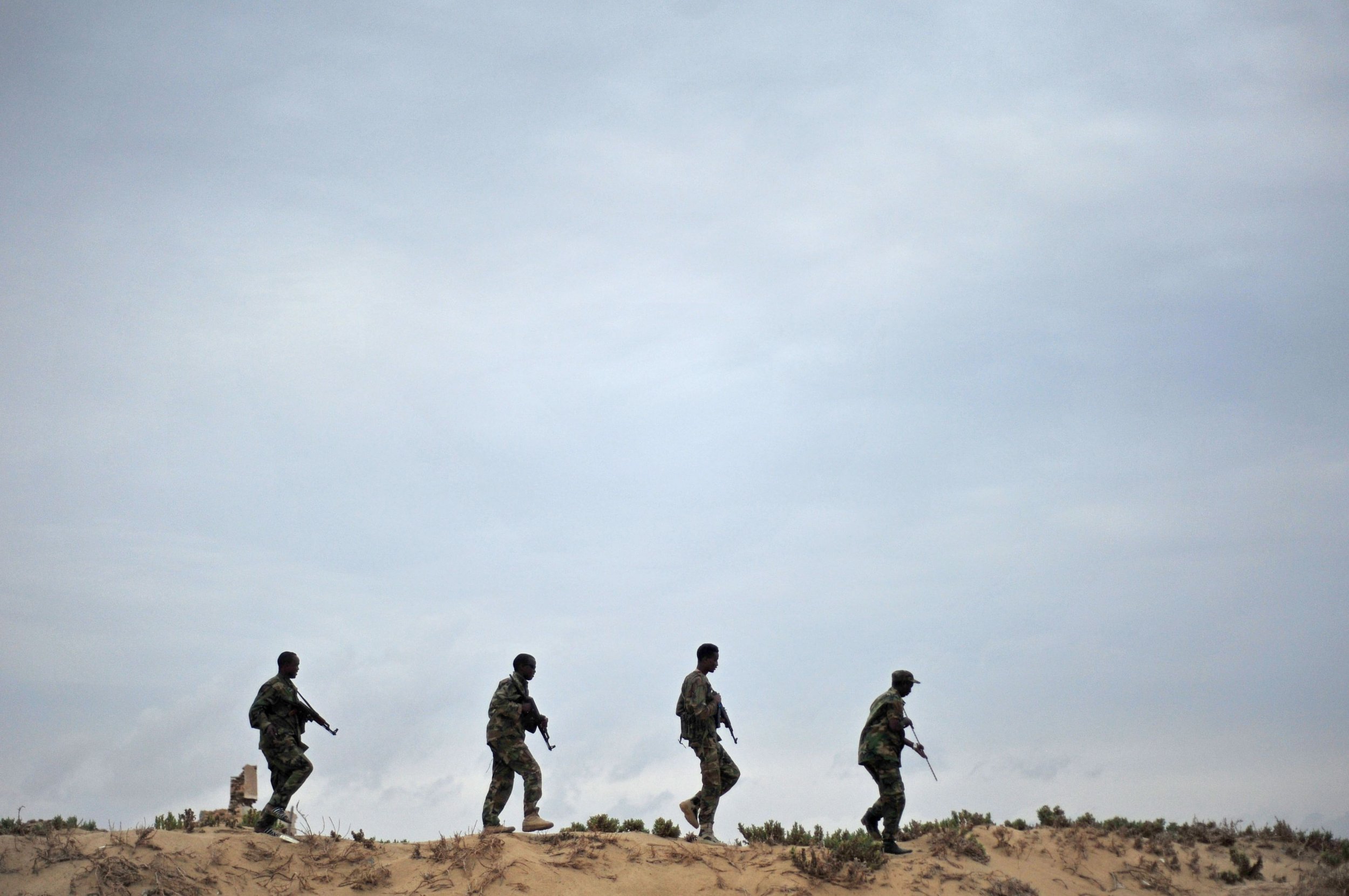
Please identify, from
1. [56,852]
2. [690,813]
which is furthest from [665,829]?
[56,852]

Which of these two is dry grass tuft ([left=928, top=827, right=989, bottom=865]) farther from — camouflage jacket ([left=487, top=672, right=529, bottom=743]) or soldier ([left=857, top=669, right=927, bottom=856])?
camouflage jacket ([left=487, top=672, right=529, bottom=743])

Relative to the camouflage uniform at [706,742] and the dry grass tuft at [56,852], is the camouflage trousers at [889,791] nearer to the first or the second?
the camouflage uniform at [706,742]

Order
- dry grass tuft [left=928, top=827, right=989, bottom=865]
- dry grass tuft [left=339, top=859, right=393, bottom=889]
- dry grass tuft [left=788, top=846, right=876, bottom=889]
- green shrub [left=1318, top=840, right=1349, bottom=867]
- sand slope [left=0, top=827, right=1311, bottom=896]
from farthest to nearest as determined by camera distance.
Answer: green shrub [left=1318, top=840, right=1349, bottom=867] < dry grass tuft [left=928, top=827, right=989, bottom=865] < dry grass tuft [left=788, top=846, right=876, bottom=889] < dry grass tuft [left=339, top=859, right=393, bottom=889] < sand slope [left=0, top=827, right=1311, bottom=896]

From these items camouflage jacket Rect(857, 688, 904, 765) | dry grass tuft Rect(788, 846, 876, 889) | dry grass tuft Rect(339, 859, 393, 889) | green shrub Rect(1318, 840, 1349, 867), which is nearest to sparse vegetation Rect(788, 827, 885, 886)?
dry grass tuft Rect(788, 846, 876, 889)

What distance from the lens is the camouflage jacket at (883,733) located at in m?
14.9

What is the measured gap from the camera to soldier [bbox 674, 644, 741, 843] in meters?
14.7

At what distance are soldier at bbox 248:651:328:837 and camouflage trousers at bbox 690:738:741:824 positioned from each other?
200 inches

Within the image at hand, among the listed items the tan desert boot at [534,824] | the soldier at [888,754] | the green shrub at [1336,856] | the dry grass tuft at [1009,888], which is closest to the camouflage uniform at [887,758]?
the soldier at [888,754]

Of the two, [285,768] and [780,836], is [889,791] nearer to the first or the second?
[780,836]

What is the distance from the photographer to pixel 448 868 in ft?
44.5

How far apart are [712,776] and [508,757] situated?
2.77m

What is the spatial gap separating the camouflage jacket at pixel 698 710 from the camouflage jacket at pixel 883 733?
2.08m

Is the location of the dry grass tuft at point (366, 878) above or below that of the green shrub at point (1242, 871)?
above

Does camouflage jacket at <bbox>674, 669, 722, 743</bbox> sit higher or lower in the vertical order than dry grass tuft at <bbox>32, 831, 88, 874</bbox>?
higher
